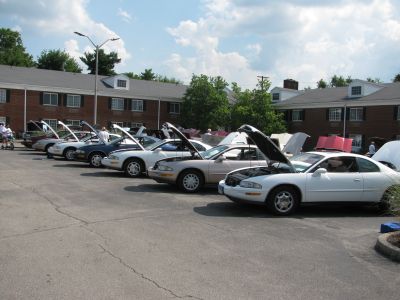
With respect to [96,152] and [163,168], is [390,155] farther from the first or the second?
[96,152]

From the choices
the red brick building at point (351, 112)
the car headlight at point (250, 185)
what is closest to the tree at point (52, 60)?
the red brick building at point (351, 112)

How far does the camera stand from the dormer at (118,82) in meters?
51.3

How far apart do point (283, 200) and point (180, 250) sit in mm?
3769

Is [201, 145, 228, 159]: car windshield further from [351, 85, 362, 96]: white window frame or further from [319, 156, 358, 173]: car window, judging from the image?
[351, 85, 362, 96]: white window frame

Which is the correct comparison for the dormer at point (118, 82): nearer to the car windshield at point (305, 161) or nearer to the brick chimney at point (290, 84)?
the brick chimney at point (290, 84)

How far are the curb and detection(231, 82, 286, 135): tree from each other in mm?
41238

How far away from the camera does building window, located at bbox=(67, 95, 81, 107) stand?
47.9m

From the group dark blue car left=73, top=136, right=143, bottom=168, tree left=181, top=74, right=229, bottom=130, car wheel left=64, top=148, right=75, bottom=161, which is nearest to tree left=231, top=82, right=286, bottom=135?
tree left=181, top=74, right=229, bottom=130

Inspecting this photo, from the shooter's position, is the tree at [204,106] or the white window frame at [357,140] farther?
the tree at [204,106]

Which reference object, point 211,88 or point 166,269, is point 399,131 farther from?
point 166,269

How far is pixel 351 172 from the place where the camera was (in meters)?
10.4

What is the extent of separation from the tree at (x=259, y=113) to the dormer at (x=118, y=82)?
11.9m

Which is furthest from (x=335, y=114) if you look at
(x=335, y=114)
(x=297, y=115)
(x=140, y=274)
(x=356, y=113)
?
(x=140, y=274)

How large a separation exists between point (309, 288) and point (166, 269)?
1665 mm
